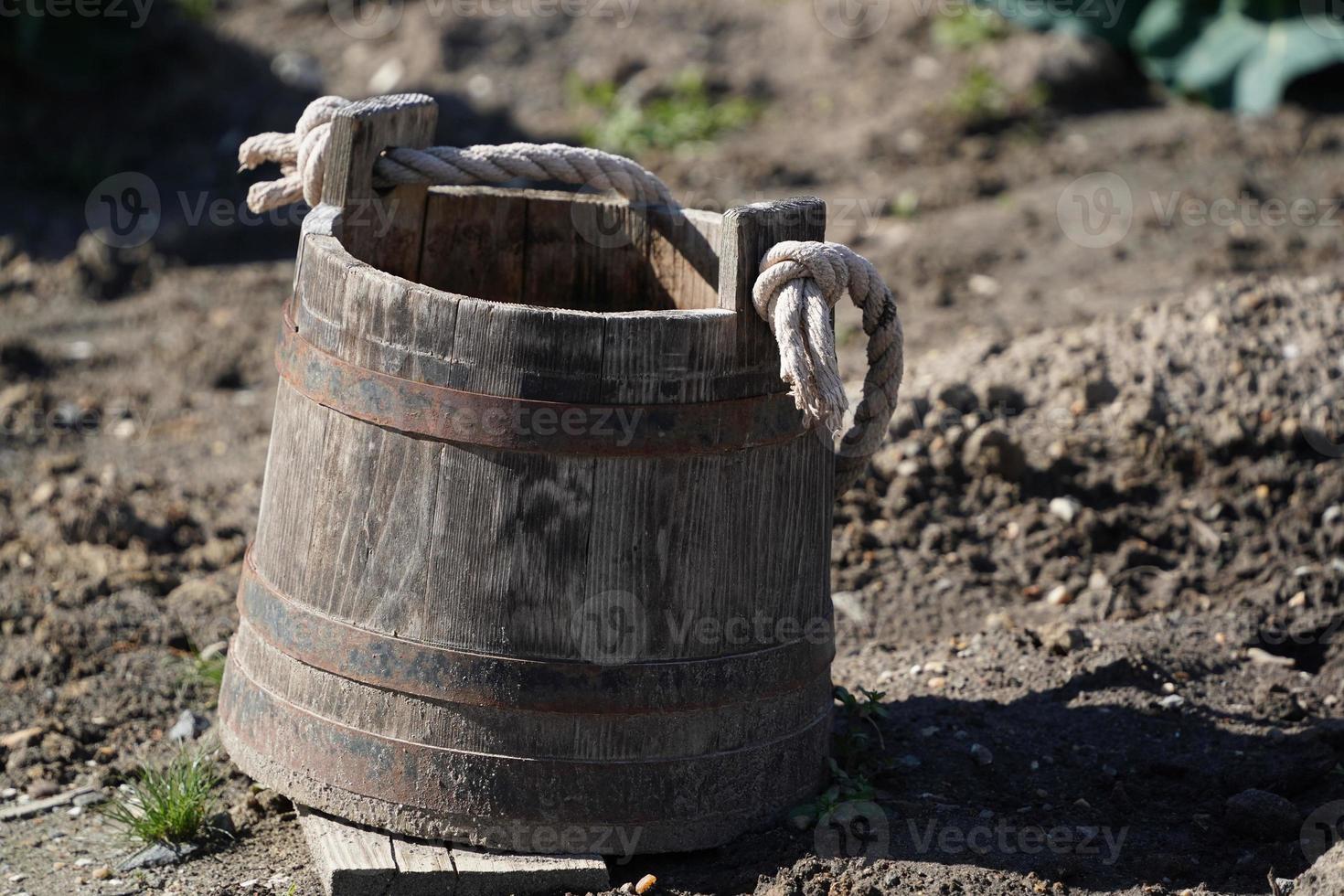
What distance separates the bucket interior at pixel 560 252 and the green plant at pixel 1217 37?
16.2 feet

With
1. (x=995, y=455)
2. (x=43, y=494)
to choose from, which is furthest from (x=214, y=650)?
(x=995, y=455)

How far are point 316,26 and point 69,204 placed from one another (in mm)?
2263

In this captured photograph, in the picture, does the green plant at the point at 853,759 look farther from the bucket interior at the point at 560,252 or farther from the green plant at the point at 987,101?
the green plant at the point at 987,101

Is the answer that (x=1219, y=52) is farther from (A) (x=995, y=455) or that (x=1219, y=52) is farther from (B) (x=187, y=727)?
(B) (x=187, y=727)

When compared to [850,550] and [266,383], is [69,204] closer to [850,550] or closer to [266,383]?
[266,383]

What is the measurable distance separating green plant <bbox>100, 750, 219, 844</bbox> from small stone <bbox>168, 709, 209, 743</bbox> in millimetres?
338

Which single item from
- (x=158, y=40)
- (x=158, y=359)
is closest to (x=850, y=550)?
(x=158, y=359)

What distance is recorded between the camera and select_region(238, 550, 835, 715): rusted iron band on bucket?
9.20 ft

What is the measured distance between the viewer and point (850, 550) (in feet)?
14.6

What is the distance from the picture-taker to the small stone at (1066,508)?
4.54m

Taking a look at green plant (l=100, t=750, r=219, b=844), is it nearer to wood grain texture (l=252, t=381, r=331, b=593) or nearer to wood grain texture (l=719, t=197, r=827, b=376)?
wood grain texture (l=252, t=381, r=331, b=593)

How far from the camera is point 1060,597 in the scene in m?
4.30

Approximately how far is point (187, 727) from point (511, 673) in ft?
4.22

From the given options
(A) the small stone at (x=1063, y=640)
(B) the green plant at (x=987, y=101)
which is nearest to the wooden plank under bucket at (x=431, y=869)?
(A) the small stone at (x=1063, y=640)
